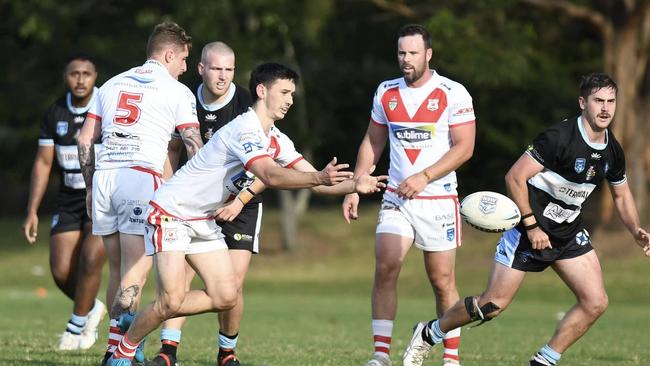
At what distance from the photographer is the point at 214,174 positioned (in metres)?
7.86

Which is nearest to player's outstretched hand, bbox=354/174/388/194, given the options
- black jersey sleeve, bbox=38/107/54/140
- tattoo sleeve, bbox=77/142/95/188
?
tattoo sleeve, bbox=77/142/95/188

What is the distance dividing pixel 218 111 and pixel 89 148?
1152 mm

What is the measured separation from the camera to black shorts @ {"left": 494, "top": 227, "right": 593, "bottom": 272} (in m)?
8.55

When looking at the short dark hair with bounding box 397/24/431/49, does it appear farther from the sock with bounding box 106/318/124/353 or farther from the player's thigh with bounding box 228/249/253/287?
the sock with bounding box 106/318/124/353

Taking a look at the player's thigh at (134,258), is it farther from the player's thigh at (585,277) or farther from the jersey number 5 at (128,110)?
the player's thigh at (585,277)

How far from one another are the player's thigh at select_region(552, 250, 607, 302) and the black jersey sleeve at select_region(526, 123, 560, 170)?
72 cm

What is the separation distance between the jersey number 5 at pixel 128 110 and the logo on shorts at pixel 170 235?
42.4 inches

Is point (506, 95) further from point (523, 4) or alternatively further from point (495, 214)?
point (495, 214)

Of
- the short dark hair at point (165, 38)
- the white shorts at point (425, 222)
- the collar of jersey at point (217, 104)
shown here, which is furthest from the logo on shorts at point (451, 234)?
the short dark hair at point (165, 38)

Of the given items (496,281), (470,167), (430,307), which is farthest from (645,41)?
(496,281)

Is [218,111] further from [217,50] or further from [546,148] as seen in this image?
[546,148]

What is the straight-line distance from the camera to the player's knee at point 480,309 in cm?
856

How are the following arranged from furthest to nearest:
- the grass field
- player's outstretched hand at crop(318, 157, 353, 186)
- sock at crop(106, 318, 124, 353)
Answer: the grass field
sock at crop(106, 318, 124, 353)
player's outstretched hand at crop(318, 157, 353, 186)

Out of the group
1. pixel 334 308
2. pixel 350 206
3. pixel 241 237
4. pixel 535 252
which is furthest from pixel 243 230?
pixel 334 308
